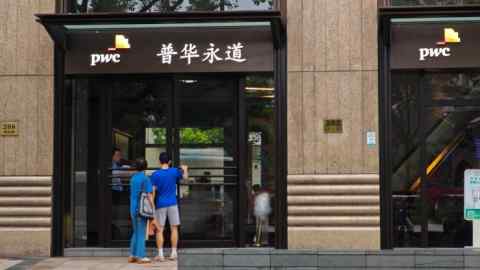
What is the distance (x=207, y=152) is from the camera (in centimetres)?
1390

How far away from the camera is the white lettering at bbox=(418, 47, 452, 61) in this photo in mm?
13094

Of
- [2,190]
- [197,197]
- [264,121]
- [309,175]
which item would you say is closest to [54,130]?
[2,190]

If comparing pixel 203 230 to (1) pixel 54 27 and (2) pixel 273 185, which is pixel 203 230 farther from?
(1) pixel 54 27

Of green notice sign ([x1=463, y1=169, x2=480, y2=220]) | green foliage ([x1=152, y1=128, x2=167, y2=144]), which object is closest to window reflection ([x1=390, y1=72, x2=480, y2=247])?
Result: green notice sign ([x1=463, y1=169, x2=480, y2=220])

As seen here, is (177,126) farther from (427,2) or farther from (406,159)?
(427,2)

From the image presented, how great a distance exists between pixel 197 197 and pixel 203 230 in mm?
619

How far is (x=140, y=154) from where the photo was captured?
13.9 meters

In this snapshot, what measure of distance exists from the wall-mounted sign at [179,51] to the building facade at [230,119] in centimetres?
3

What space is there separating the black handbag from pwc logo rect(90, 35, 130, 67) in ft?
8.23

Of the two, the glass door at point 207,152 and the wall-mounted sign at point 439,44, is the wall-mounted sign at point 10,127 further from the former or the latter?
the wall-mounted sign at point 439,44

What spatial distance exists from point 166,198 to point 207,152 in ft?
4.93

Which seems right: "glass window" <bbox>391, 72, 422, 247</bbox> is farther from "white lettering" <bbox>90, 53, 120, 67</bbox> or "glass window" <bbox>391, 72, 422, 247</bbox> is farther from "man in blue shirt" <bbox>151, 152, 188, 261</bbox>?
"white lettering" <bbox>90, 53, 120, 67</bbox>

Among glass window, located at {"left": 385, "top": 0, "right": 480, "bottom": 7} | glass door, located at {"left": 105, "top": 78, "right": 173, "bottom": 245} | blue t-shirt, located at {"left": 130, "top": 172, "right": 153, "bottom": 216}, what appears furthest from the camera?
glass door, located at {"left": 105, "top": 78, "right": 173, "bottom": 245}

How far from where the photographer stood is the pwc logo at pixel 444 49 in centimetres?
1304
